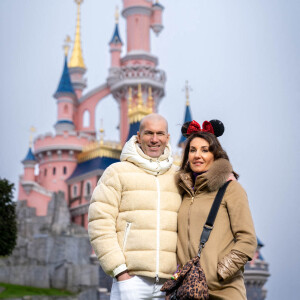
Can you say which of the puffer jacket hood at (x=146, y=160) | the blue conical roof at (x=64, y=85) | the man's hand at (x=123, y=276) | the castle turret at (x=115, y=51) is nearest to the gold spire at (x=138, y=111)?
the castle turret at (x=115, y=51)

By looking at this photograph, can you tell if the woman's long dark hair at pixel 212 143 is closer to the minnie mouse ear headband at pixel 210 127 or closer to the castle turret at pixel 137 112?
the minnie mouse ear headband at pixel 210 127

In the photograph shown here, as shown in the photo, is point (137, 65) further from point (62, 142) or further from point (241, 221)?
point (241, 221)

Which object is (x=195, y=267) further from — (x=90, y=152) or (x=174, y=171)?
(x=90, y=152)

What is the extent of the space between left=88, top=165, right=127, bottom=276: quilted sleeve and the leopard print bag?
451 millimetres

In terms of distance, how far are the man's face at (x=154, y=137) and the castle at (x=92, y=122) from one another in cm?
2231

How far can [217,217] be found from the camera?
14.5 ft

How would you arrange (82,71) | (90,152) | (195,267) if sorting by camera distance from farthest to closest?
1. (82,71)
2. (90,152)
3. (195,267)

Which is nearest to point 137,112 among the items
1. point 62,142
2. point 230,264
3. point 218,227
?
point 62,142

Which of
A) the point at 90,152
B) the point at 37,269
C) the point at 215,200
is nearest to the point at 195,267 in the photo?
the point at 215,200

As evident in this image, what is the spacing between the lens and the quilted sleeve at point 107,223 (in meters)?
4.51

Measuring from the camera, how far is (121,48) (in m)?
34.4

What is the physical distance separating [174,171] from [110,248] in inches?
35.7

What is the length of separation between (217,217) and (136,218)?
0.68 m

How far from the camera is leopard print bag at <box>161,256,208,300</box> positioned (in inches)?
161
